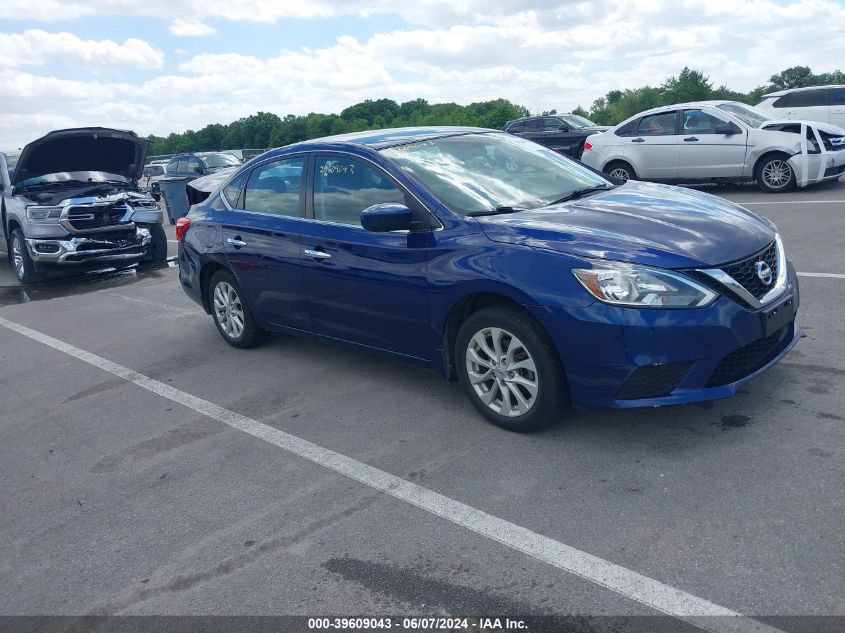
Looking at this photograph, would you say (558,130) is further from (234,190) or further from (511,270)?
(511,270)

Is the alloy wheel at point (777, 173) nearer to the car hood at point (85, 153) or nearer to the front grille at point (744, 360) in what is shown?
the car hood at point (85, 153)

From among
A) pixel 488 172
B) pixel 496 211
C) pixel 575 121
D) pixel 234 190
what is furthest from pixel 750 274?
pixel 575 121

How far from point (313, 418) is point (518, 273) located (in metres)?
1.72

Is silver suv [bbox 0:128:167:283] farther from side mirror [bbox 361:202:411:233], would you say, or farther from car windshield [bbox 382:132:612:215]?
side mirror [bbox 361:202:411:233]

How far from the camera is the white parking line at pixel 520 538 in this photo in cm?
287

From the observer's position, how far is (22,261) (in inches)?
452

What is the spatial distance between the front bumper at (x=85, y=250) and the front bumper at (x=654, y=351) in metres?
8.78

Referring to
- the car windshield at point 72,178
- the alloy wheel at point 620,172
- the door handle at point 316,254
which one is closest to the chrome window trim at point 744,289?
the door handle at point 316,254

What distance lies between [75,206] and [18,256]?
1.31 m

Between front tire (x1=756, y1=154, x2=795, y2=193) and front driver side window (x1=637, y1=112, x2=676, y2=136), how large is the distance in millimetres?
1740

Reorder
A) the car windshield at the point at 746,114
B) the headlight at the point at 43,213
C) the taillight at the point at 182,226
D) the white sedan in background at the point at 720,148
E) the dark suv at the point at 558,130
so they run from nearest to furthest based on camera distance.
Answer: the taillight at the point at 182,226
the headlight at the point at 43,213
the white sedan in background at the point at 720,148
the car windshield at the point at 746,114
the dark suv at the point at 558,130

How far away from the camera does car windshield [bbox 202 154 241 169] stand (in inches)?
1030

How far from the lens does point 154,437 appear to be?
16.8 feet

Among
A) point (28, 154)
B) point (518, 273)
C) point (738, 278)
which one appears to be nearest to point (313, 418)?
point (518, 273)
